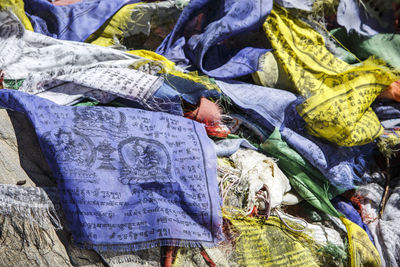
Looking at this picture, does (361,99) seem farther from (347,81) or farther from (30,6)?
(30,6)

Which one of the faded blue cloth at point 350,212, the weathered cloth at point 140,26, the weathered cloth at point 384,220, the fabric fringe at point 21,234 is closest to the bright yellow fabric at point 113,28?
the weathered cloth at point 140,26

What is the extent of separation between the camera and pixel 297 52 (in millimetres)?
2102

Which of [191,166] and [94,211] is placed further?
[191,166]

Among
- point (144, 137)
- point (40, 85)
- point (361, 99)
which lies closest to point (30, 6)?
point (40, 85)

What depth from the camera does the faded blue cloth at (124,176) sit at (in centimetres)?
129

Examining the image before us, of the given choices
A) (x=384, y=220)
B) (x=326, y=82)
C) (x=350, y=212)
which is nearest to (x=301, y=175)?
(x=350, y=212)

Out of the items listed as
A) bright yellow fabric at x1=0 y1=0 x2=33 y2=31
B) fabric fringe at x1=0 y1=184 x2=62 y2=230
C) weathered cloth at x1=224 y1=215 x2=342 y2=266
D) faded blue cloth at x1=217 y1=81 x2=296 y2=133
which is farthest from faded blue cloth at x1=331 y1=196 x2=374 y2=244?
bright yellow fabric at x1=0 y1=0 x2=33 y2=31

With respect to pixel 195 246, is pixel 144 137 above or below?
above

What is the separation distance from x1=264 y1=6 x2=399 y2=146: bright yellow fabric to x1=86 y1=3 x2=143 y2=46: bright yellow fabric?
88cm

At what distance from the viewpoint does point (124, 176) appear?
138cm

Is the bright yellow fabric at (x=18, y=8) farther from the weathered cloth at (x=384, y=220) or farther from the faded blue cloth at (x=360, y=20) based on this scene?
the weathered cloth at (x=384, y=220)

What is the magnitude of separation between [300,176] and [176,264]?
0.87m

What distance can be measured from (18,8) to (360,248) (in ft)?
7.34

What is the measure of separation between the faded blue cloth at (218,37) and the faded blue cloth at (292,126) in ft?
0.47
